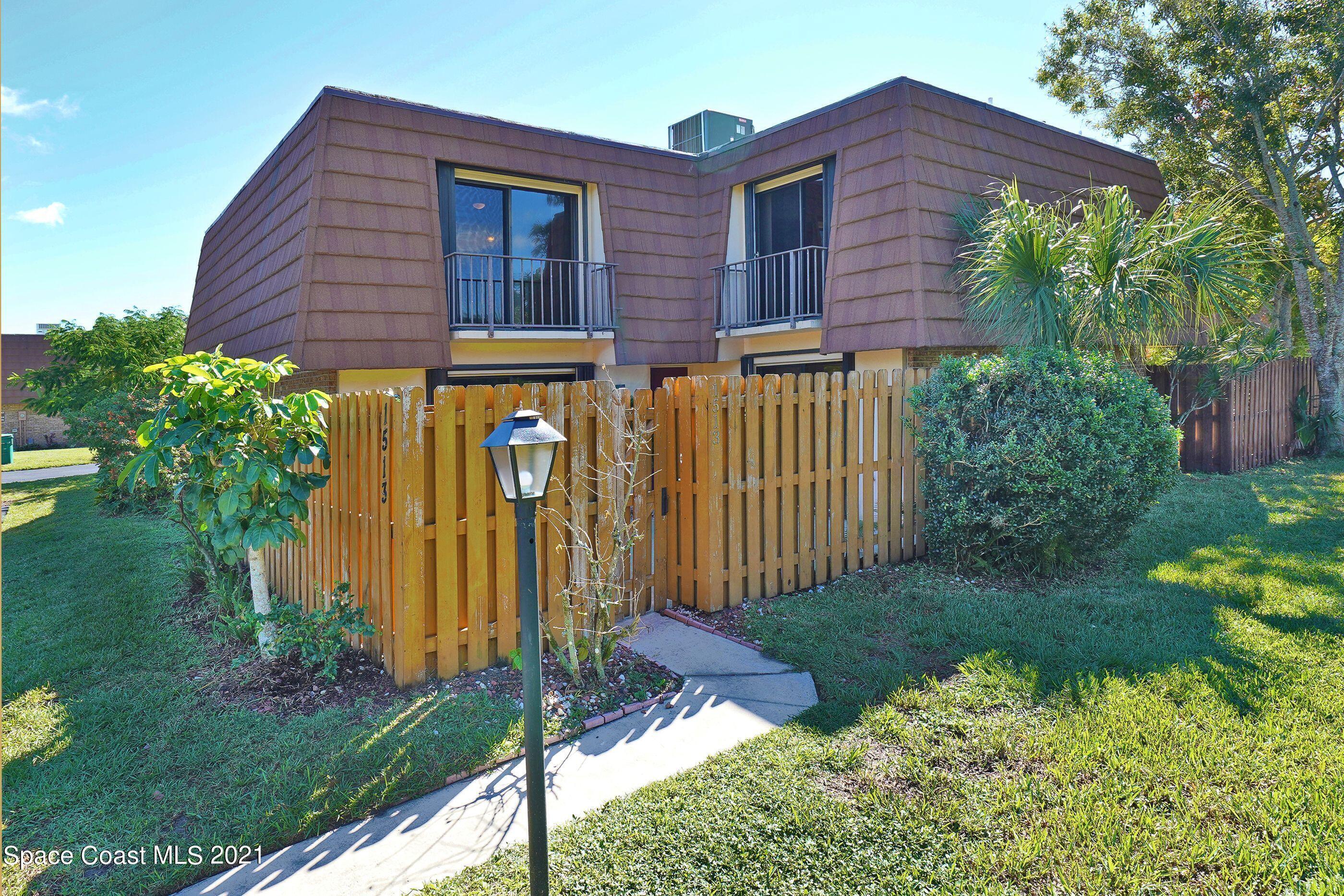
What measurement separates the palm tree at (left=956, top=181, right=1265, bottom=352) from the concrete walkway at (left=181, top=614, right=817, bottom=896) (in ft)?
15.6

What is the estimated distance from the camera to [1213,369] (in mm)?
11109

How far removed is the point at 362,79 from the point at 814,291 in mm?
6447

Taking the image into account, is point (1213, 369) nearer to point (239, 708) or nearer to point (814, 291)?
point (814, 291)

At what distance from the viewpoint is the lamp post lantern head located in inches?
107

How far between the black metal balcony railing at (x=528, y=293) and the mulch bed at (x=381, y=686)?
6.12 m

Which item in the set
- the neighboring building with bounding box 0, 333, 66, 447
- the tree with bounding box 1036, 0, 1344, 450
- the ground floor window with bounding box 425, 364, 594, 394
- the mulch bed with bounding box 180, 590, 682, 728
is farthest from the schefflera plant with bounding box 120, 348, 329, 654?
the neighboring building with bounding box 0, 333, 66, 447

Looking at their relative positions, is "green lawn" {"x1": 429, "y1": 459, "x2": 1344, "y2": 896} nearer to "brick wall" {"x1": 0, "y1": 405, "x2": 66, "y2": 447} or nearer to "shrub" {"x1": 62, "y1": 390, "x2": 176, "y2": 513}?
"shrub" {"x1": 62, "y1": 390, "x2": 176, "y2": 513}

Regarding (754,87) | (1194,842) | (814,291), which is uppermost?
(754,87)

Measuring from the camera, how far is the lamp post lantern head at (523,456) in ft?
8.91

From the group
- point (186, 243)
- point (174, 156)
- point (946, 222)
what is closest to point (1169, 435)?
point (946, 222)

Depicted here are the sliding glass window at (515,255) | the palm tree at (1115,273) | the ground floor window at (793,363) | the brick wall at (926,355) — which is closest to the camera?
the palm tree at (1115,273)

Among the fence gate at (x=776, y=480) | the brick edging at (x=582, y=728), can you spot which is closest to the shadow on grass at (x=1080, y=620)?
the fence gate at (x=776, y=480)

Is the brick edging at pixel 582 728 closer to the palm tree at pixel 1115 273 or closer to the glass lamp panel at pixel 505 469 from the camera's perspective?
the glass lamp panel at pixel 505 469

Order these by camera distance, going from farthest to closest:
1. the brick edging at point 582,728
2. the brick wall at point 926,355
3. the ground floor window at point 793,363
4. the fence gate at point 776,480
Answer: the ground floor window at point 793,363 < the brick wall at point 926,355 < the fence gate at point 776,480 < the brick edging at point 582,728
